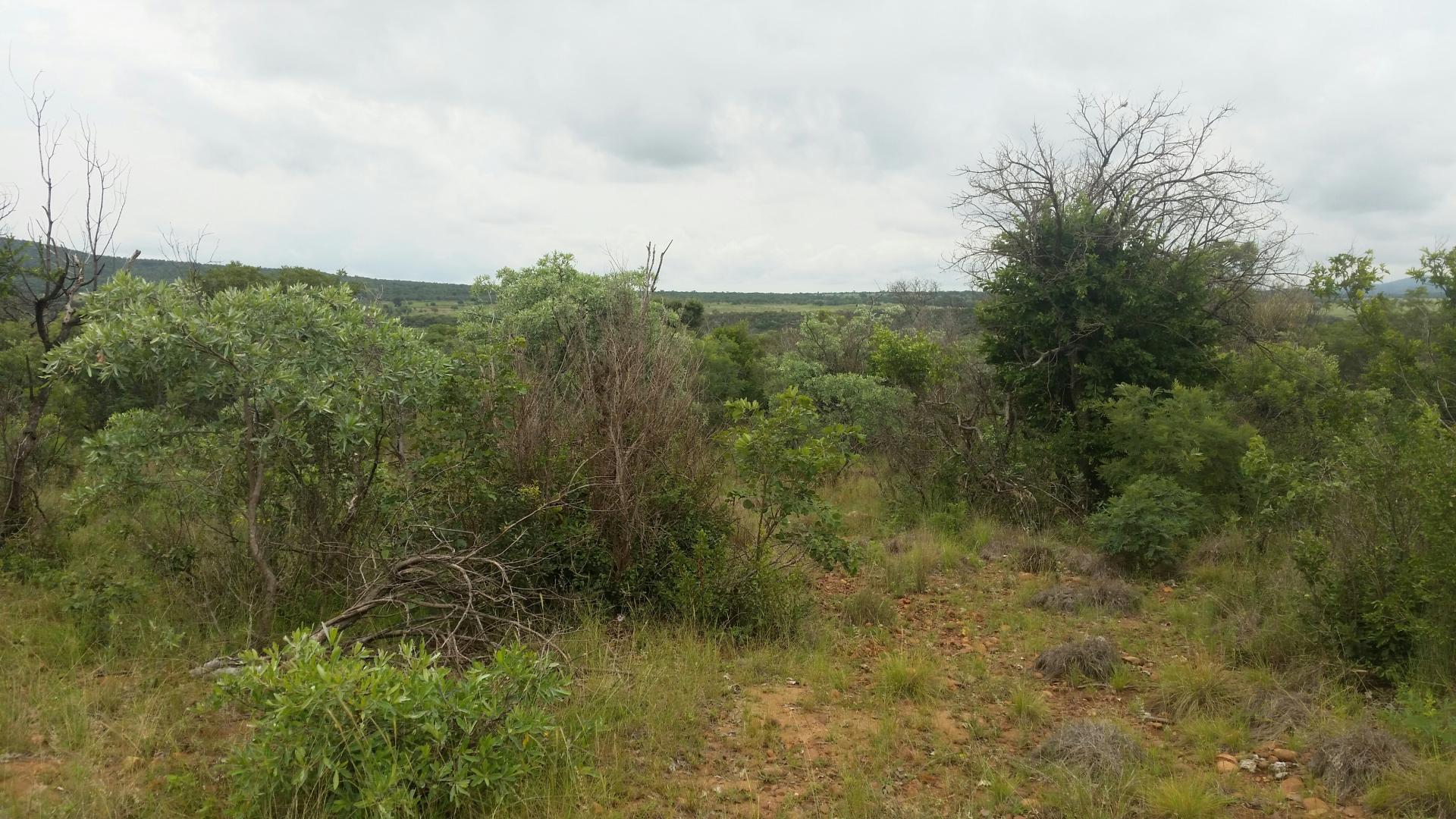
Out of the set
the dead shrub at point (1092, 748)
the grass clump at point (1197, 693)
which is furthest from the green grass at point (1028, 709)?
the grass clump at point (1197, 693)

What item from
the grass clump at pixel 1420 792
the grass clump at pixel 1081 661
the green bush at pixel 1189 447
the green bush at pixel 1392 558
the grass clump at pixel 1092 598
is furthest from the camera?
the green bush at pixel 1189 447

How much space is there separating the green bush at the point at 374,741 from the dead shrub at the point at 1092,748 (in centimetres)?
264

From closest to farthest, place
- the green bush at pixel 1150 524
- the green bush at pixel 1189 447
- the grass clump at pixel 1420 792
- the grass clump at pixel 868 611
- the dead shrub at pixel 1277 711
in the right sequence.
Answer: the grass clump at pixel 1420 792
the dead shrub at pixel 1277 711
the grass clump at pixel 868 611
the green bush at pixel 1150 524
the green bush at pixel 1189 447

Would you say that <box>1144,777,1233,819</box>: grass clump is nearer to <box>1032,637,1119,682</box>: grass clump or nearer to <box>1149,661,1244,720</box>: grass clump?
<box>1149,661,1244,720</box>: grass clump

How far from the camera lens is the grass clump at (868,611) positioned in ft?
22.3

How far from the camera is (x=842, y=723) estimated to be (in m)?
4.82

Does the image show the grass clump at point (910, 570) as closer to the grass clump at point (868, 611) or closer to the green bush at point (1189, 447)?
the grass clump at point (868, 611)

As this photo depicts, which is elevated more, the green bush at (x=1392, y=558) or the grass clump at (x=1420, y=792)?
the green bush at (x=1392, y=558)

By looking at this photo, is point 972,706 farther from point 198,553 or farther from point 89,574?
point 89,574

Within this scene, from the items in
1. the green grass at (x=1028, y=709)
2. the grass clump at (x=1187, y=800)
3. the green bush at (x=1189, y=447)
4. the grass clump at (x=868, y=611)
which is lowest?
the grass clump at (x=868, y=611)

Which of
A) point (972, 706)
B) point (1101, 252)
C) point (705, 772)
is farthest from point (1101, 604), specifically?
point (1101, 252)

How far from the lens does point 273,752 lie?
3.38 m

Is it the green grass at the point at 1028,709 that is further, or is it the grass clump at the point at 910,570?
the grass clump at the point at 910,570

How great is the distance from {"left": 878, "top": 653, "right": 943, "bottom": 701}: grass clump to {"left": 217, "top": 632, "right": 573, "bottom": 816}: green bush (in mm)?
2427
